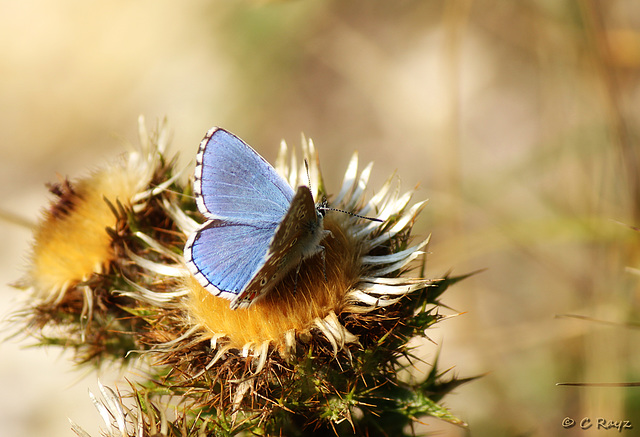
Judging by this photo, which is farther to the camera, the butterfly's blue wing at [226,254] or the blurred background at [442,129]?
the blurred background at [442,129]

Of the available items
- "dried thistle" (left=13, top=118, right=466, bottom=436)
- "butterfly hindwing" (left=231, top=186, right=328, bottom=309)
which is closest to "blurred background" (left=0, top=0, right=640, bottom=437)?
"dried thistle" (left=13, top=118, right=466, bottom=436)

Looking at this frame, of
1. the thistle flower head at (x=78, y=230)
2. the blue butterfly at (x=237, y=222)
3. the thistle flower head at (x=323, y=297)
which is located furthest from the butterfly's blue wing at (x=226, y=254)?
the thistle flower head at (x=78, y=230)

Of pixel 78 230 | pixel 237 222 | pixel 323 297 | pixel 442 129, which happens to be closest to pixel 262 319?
pixel 323 297

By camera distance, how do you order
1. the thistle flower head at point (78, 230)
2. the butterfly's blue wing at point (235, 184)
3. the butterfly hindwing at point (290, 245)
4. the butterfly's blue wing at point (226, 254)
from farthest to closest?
the thistle flower head at point (78, 230) → the butterfly's blue wing at point (235, 184) → the butterfly's blue wing at point (226, 254) → the butterfly hindwing at point (290, 245)

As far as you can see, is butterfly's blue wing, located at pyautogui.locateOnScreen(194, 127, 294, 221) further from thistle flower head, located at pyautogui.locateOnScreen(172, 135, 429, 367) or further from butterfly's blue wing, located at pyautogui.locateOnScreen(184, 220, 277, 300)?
thistle flower head, located at pyautogui.locateOnScreen(172, 135, 429, 367)

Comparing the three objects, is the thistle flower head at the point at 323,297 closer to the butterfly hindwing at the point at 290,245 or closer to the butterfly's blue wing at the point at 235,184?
the butterfly hindwing at the point at 290,245

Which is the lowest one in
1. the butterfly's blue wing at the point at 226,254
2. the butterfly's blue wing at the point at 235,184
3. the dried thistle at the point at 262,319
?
the dried thistle at the point at 262,319

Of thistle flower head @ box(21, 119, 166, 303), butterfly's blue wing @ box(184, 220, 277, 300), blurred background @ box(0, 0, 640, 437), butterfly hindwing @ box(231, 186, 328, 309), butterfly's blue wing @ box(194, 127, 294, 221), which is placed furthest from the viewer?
blurred background @ box(0, 0, 640, 437)
